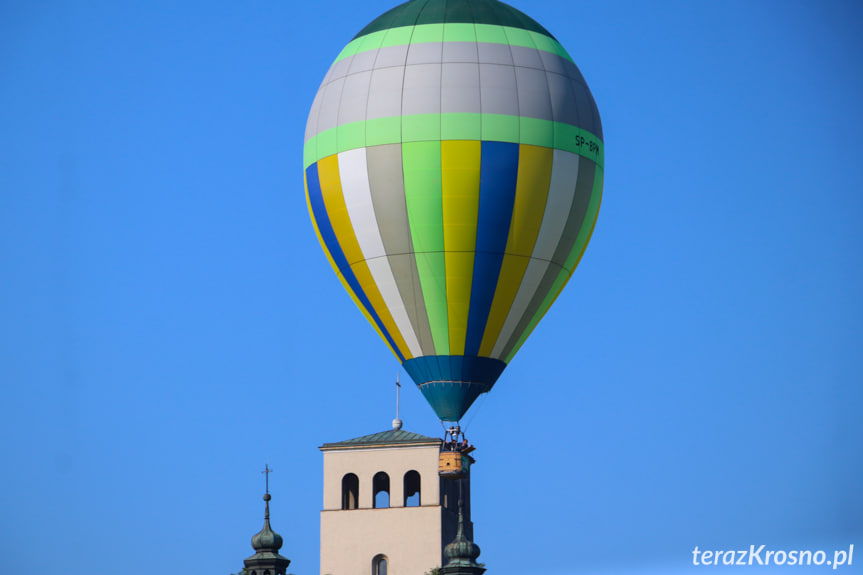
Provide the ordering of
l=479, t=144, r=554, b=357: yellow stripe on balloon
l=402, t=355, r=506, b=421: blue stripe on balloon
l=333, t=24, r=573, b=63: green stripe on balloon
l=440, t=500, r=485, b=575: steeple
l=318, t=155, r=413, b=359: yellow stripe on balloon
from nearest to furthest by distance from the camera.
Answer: l=479, t=144, r=554, b=357: yellow stripe on balloon < l=402, t=355, r=506, b=421: blue stripe on balloon < l=333, t=24, r=573, b=63: green stripe on balloon < l=318, t=155, r=413, b=359: yellow stripe on balloon < l=440, t=500, r=485, b=575: steeple

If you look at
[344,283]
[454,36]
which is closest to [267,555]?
[344,283]

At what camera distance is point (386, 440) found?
84.4 m

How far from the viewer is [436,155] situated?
5078cm

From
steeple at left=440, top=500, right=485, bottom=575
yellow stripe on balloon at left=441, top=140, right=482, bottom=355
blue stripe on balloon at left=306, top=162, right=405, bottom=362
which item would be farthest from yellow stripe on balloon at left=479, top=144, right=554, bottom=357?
steeple at left=440, top=500, right=485, bottom=575

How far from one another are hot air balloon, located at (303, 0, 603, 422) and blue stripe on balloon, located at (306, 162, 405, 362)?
68mm

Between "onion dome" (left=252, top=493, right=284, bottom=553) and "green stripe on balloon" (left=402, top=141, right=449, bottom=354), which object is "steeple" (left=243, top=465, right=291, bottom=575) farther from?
"green stripe on balloon" (left=402, top=141, right=449, bottom=354)

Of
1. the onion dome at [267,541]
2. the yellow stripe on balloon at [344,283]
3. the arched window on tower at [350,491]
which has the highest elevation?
the arched window on tower at [350,491]

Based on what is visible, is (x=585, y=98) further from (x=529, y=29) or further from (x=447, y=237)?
(x=447, y=237)

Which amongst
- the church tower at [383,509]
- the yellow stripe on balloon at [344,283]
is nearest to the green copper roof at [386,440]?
the church tower at [383,509]

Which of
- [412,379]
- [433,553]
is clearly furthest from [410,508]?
[412,379]

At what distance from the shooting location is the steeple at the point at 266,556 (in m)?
62.4

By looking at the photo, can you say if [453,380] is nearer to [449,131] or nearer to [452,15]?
[449,131]

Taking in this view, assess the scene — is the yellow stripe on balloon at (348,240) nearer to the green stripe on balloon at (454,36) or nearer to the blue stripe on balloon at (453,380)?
the blue stripe on balloon at (453,380)

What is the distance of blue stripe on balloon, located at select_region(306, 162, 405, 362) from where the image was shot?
52.9 m
